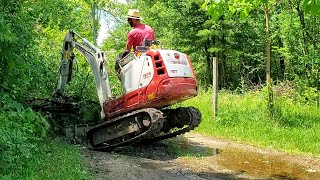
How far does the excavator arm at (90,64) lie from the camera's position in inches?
364

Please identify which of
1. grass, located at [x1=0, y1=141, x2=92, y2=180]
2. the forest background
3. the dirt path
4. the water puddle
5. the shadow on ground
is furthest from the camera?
the shadow on ground

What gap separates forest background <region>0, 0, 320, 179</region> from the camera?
5.48m

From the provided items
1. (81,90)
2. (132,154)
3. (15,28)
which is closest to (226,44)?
(81,90)

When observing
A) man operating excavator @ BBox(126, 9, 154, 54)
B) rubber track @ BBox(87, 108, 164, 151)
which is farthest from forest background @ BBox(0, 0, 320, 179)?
man operating excavator @ BBox(126, 9, 154, 54)

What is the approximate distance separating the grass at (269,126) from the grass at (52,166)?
14.9 ft

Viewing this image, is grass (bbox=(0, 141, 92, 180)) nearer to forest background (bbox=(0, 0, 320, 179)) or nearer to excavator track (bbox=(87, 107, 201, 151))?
forest background (bbox=(0, 0, 320, 179))

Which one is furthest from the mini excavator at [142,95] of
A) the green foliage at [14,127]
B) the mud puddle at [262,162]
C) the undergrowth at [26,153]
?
the green foliage at [14,127]

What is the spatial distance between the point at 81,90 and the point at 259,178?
5071mm

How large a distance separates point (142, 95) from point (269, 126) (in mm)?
4757

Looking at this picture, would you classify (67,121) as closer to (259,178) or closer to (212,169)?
(212,169)

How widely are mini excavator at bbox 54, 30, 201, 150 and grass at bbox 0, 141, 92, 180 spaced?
3.22ft

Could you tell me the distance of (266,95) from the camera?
1212cm

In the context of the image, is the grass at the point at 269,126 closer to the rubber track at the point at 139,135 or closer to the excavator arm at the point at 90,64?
the rubber track at the point at 139,135

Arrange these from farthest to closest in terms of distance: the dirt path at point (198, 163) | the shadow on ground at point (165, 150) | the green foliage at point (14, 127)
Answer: the shadow on ground at point (165, 150) < the dirt path at point (198, 163) < the green foliage at point (14, 127)
